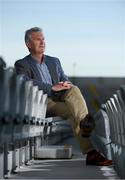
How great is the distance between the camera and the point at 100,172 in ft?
25.9

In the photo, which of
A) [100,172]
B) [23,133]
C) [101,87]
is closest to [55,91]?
[100,172]

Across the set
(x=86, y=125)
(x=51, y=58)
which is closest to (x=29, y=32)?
(x=51, y=58)

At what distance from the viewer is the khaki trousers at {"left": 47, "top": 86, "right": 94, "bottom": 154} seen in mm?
8641

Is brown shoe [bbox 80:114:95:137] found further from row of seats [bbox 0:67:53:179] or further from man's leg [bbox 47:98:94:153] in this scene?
row of seats [bbox 0:67:53:179]

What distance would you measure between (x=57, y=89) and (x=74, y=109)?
1.11 feet

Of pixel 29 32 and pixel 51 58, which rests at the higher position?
pixel 29 32

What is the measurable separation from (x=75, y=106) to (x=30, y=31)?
1.33m

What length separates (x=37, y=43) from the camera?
29.9ft

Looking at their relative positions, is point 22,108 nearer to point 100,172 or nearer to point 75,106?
point 100,172

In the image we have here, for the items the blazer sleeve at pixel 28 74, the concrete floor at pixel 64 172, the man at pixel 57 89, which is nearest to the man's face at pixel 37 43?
the man at pixel 57 89

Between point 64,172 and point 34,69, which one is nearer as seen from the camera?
point 64,172

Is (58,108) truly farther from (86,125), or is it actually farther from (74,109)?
(86,125)

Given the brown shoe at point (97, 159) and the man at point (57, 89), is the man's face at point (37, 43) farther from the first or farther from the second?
the brown shoe at point (97, 159)

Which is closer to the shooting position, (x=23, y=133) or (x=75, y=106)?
(x=23, y=133)
